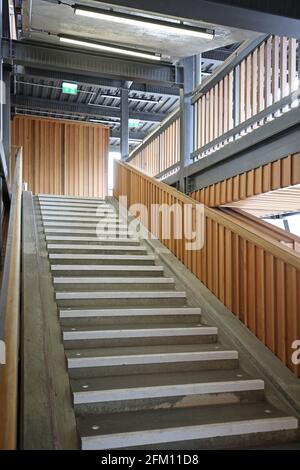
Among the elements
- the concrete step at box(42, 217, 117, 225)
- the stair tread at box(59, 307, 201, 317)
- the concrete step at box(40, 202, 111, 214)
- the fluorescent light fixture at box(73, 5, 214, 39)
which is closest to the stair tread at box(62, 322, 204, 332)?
the stair tread at box(59, 307, 201, 317)

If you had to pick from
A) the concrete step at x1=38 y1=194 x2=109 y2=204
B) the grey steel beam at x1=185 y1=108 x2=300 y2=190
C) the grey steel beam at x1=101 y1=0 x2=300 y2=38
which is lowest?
the concrete step at x1=38 y1=194 x2=109 y2=204

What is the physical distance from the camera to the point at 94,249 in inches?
213

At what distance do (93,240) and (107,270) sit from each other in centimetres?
96

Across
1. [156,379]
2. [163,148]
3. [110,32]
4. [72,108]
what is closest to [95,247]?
[156,379]

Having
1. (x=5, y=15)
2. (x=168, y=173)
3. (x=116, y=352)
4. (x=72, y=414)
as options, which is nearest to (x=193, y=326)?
(x=116, y=352)

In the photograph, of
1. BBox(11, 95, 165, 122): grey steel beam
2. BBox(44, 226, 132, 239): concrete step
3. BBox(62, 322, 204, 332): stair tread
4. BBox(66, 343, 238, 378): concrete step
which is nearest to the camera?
BBox(66, 343, 238, 378): concrete step

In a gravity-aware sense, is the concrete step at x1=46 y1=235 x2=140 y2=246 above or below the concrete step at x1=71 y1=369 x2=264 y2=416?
above

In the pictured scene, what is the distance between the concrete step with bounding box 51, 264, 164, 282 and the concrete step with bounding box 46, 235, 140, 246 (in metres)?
0.85

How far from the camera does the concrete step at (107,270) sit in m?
A: 4.63

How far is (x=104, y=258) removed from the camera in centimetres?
516

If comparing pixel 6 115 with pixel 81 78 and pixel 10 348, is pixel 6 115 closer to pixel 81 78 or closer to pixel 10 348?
pixel 81 78

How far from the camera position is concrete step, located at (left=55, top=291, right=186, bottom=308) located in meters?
4.06

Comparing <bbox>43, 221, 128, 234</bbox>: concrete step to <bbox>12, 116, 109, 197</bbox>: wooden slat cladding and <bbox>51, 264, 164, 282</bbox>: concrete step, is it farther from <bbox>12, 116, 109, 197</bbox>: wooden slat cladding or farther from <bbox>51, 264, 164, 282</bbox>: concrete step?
<bbox>12, 116, 109, 197</bbox>: wooden slat cladding

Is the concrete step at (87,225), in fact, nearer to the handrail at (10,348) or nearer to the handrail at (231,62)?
the handrail at (231,62)
